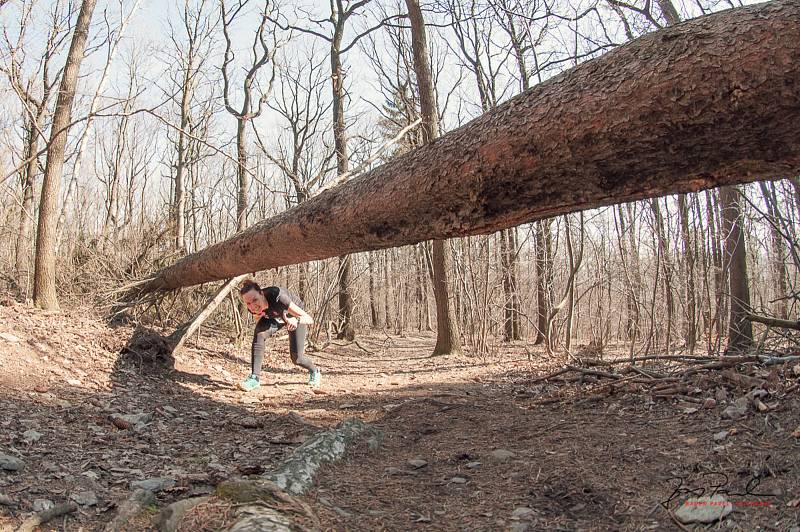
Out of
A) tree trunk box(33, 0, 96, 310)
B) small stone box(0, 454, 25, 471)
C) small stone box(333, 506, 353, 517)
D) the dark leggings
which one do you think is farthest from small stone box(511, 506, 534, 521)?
tree trunk box(33, 0, 96, 310)

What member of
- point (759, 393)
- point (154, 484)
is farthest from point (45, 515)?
point (759, 393)

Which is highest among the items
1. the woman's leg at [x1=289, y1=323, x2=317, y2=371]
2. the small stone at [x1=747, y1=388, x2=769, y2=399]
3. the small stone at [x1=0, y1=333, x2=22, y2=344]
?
the small stone at [x1=0, y1=333, x2=22, y2=344]

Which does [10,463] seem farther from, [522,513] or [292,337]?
[292,337]

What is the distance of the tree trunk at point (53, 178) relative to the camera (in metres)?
5.71

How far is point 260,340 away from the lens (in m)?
5.26

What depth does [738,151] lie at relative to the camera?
1.66 meters

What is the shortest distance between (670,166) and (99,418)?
367 centimetres

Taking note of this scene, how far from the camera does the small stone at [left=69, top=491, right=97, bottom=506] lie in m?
1.96

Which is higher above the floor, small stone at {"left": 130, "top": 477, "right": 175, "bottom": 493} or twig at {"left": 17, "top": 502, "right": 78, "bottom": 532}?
twig at {"left": 17, "top": 502, "right": 78, "bottom": 532}

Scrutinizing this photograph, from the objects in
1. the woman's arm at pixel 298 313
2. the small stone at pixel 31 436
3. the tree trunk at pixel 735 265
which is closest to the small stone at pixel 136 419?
the small stone at pixel 31 436

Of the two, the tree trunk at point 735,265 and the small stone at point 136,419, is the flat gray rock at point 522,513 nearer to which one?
the small stone at point 136,419

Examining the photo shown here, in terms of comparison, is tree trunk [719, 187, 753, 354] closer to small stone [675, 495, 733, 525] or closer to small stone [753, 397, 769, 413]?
small stone [753, 397, 769, 413]

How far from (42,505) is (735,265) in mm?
7647

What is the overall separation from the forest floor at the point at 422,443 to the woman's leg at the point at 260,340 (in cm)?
31
